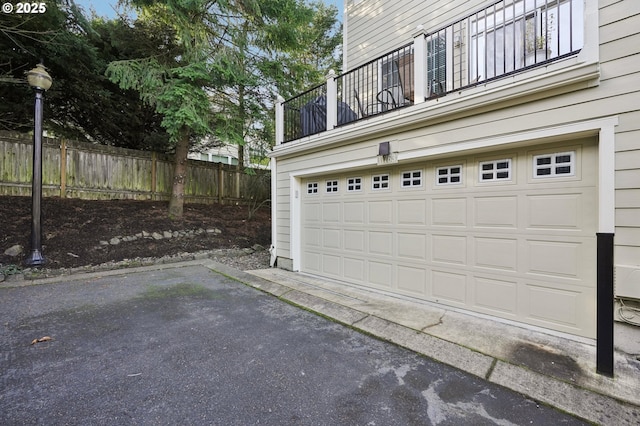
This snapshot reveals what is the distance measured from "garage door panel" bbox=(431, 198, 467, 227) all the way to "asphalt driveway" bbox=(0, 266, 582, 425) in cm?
183

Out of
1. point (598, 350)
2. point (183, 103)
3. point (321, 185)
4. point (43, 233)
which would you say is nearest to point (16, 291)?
point (43, 233)

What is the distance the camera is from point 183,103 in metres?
6.32

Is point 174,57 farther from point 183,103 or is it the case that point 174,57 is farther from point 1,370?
point 1,370

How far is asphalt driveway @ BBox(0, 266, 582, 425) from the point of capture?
1.82 metres

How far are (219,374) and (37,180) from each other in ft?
16.9

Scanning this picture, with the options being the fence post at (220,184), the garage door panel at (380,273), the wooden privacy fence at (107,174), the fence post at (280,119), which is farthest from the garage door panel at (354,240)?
the fence post at (220,184)

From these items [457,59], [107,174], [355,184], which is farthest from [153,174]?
[457,59]

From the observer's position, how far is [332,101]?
5207 millimetres

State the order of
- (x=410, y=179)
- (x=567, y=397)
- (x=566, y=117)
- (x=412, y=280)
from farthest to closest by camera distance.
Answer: (x=410, y=179) → (x=412, y=280) → (x=566, y=117) → (x=567, y=397)

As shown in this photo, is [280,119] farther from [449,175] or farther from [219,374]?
[219,374]

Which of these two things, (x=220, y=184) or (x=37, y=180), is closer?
(x=37, y=180)

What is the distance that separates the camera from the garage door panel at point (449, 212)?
3.66 metres

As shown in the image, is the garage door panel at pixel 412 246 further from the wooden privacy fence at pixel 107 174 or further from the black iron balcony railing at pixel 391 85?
the wooden privacy fence at pixel 107 174

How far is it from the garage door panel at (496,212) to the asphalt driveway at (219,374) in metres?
1.84
